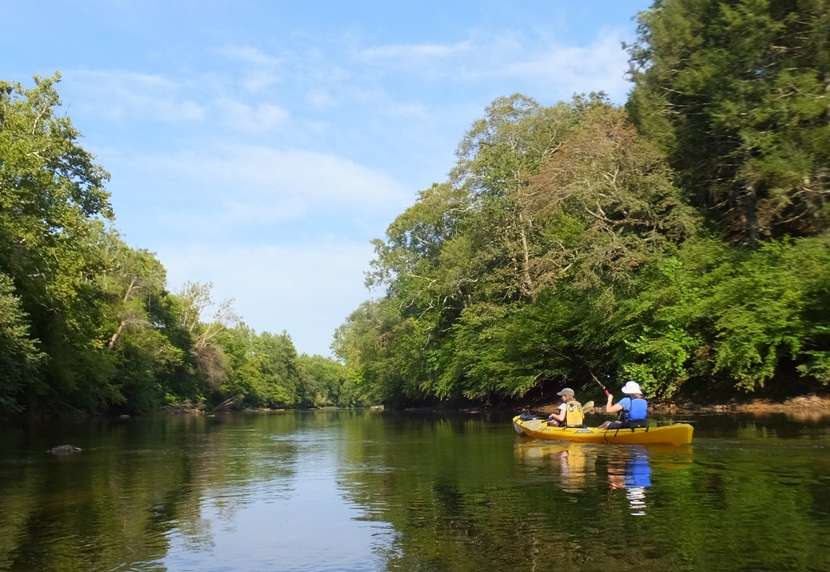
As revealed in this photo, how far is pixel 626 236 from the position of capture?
113 ft

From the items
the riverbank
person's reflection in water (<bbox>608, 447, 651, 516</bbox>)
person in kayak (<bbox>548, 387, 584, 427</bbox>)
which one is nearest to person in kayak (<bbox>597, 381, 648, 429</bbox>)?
person's reflection in water (<bbox>608, 447, 651, 516</bbox>)

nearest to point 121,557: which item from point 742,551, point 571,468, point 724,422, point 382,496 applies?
point 382,496

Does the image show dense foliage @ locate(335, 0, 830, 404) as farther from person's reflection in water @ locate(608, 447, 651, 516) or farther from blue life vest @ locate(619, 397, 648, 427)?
A: person's reflection in water @ locate(608, 447, 651, 516)

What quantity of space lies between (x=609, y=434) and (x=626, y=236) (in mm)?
17441

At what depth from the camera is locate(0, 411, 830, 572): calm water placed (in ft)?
26.6

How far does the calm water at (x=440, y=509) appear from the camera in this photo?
8.10 m

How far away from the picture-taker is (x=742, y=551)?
788cm

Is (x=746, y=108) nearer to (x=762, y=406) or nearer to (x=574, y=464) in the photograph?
(x=762, y=406)

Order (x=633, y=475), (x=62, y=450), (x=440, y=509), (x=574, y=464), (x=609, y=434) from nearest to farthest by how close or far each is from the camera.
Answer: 1. (x=440, y=509)
2. (x=633, y=475)
3. (x=574, y=464)
4. (x=609, y=434)
5. (x=62, y=450)

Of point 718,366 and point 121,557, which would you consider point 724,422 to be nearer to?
point 718,366

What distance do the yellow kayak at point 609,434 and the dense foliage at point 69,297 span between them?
62.0 feet

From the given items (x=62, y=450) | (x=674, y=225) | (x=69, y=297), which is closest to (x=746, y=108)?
(x=674, y=225)

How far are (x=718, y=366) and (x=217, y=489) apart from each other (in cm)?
2111

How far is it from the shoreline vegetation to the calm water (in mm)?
11399
